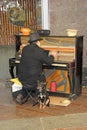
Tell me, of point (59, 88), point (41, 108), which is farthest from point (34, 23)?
point (41, 108)

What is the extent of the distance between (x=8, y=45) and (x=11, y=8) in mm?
987

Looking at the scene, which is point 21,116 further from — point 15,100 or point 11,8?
point 11,8

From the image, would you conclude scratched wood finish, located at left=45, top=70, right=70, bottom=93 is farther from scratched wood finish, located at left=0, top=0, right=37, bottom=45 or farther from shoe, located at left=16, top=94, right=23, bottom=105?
scratched wood finish, located at left=0, top=0, right=37, bottom=45

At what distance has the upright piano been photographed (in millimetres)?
7889

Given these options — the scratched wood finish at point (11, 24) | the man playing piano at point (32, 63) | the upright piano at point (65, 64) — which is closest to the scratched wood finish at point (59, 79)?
the upright piano at point (65, 64)

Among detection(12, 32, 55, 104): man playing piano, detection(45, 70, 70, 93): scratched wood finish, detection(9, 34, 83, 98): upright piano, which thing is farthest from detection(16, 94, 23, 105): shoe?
detection(45, 70, 70, 93): scratched wood finish

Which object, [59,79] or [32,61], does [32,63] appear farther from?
[59,79]

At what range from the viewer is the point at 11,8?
30.3 feet

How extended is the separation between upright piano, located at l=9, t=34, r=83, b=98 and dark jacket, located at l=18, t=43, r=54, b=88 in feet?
1.28

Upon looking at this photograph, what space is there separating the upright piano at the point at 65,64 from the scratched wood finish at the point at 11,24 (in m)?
0.82

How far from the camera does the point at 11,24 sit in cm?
933

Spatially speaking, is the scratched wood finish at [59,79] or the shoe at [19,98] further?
the scratched wood finish at [59,79]

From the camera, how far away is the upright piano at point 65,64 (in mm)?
7889

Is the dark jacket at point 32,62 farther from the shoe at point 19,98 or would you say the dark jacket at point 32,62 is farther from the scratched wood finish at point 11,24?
the scratched wood finish at point 11,24
